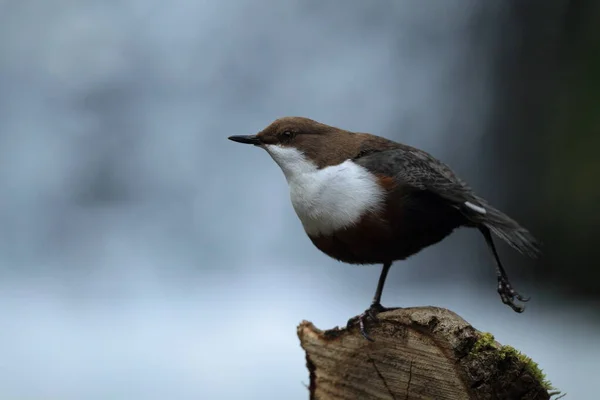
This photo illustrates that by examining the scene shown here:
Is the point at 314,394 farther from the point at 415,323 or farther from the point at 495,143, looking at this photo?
the point at 495,143

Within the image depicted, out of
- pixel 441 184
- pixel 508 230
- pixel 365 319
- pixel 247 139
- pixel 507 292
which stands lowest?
pixel 365 319

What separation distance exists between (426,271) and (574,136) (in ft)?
5.59

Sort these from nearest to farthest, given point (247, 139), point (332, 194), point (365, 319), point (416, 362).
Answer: point (416, 362) → point (365, 319) → point (332, 194) → point (247, 139)

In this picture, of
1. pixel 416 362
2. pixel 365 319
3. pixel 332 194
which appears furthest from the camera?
pixel 332 194

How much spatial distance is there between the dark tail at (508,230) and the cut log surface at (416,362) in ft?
1.03

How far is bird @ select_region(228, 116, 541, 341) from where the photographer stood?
101 inches

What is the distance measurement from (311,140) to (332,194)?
289mm

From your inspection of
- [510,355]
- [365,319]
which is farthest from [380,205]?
[510,355]

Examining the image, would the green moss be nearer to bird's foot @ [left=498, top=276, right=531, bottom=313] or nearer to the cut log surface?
the cut log surface

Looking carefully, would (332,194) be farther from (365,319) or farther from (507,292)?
(507,292)

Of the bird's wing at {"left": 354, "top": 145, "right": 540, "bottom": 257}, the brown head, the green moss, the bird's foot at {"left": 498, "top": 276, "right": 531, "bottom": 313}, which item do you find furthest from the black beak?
the green moss

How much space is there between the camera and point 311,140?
110 inches

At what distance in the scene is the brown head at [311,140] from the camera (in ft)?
9.02

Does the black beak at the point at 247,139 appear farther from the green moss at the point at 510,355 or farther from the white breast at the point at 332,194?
the green moss at the point at 510,355
